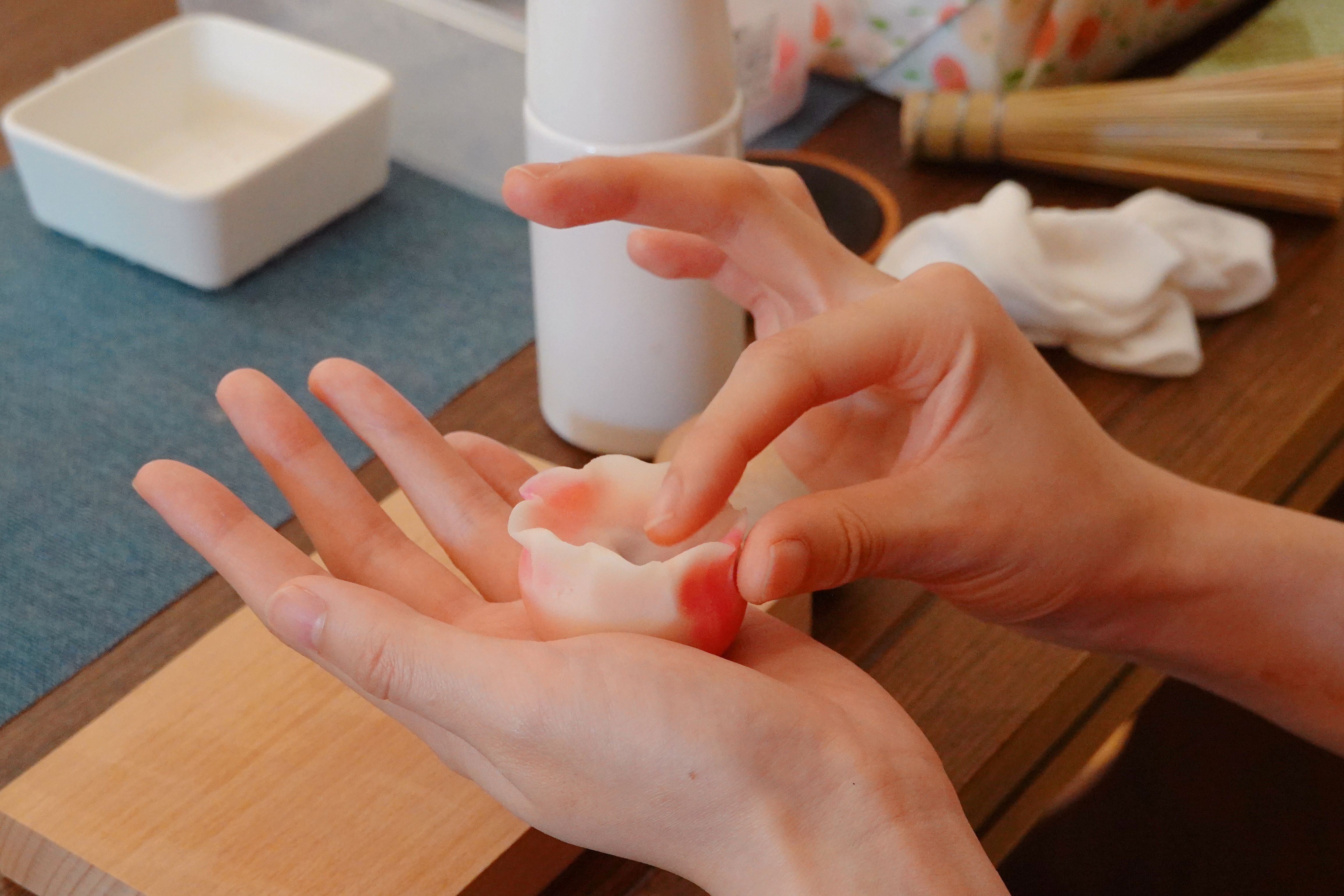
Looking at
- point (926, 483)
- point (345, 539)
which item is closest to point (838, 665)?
point (926, 483)

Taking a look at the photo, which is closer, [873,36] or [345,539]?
[345,539]

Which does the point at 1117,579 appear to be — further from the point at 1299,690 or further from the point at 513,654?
the point at 513,654

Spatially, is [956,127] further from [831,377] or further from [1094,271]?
[831,377]

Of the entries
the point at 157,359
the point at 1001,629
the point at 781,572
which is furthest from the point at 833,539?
the point at 157,359

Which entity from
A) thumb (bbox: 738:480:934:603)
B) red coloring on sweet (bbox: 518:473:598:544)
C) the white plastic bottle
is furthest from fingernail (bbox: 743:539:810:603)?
the white plastic bottle

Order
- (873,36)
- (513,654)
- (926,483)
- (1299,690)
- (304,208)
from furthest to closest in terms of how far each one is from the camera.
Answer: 1. (873,36)
2. (304,208)
3. (1299,690)
4. (926,483)
5. (513,654)

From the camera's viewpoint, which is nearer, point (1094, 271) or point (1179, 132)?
point (1094, 271)
